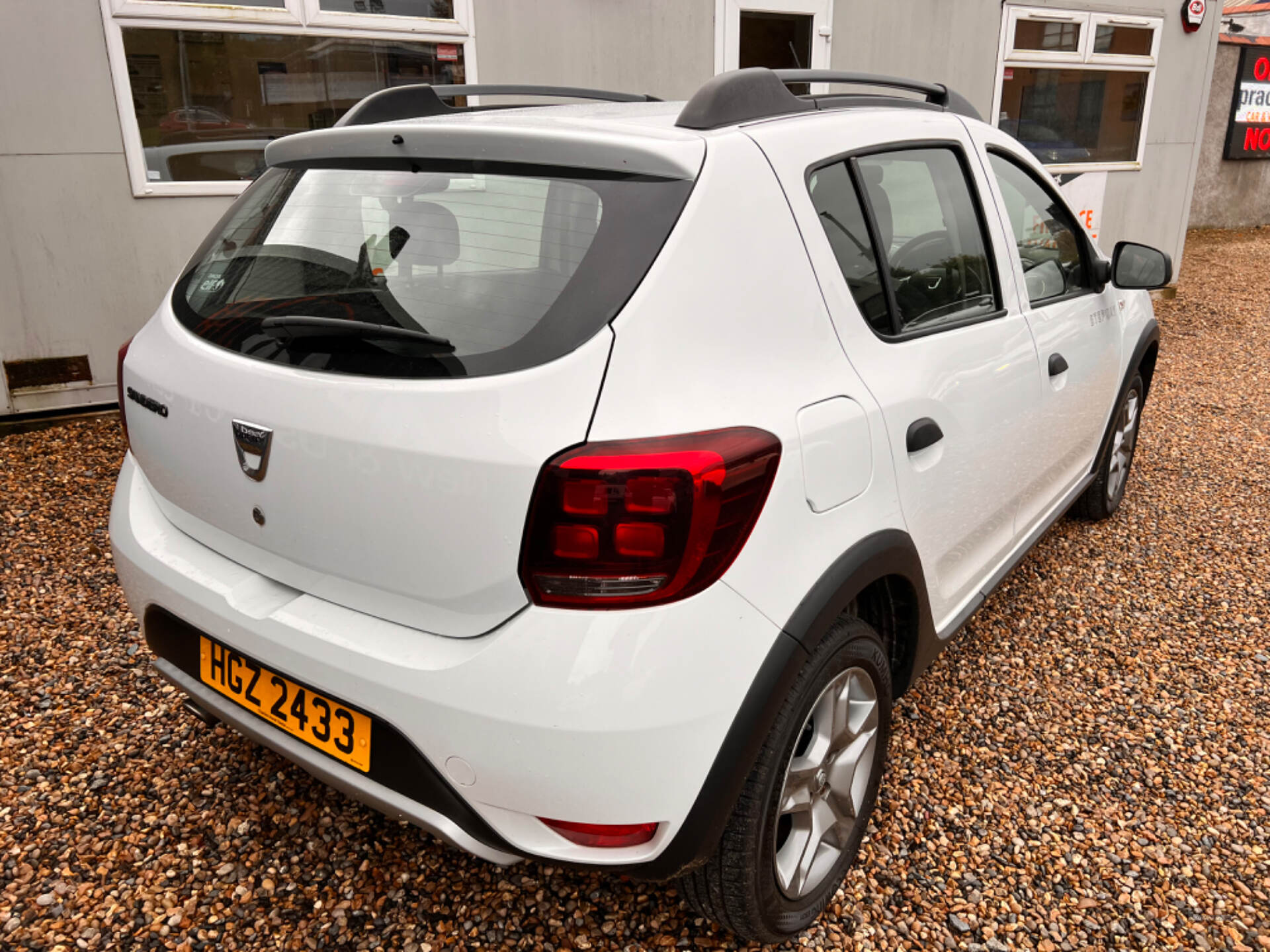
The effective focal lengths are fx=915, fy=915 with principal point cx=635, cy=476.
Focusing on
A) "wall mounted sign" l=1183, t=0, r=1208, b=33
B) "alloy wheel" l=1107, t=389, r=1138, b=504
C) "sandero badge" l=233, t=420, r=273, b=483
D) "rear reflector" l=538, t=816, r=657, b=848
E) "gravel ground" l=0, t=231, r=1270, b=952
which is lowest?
"gravel ground" l=0, t=231, r=1270, b=952

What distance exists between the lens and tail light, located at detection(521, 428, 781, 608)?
1.47 m

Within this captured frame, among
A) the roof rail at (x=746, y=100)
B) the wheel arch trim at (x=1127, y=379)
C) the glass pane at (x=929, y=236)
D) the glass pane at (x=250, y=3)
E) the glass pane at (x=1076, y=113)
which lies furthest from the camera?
the glass pane at (x=1076, y=113)

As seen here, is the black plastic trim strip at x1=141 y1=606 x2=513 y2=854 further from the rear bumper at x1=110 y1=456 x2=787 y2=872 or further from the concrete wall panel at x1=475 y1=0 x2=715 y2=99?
the concrete wall panel at x1=475 y1=0 x2=715 y2=99

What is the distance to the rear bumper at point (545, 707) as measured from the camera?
147 centimetres

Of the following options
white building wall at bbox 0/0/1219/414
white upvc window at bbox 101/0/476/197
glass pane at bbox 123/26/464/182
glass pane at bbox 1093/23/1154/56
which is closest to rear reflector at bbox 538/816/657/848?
glass pane at bbox 123/26/464/182

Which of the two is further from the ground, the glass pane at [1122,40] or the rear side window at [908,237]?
the glass pane at [1122,40]

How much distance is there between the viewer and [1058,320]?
292cm

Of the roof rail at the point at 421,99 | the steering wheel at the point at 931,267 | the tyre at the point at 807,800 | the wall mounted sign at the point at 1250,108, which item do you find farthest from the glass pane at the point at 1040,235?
the wall mounted sign at the point at 1250,108

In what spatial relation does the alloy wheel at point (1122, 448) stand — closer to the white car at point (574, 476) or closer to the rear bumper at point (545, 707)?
the white car at point (574, 476)

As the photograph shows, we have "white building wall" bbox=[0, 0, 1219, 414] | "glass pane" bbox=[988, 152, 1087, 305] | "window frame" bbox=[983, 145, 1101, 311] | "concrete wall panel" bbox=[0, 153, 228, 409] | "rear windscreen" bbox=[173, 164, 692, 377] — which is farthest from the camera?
"concrete wall panel" bbox=[0, 153, 228, 409]

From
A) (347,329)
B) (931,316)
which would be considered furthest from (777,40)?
(347,329)

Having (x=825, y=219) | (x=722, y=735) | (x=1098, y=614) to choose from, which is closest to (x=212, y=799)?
(x=722, y=735)

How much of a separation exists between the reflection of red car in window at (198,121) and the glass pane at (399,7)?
35.2 inches

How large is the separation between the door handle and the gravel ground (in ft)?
3.32
